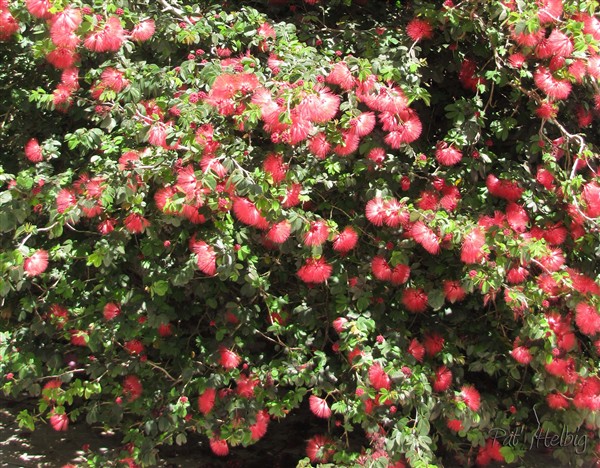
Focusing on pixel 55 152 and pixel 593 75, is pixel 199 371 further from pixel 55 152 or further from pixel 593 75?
pixel 593 75

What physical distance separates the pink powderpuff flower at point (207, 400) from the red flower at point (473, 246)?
3.89 feet

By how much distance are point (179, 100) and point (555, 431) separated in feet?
7.06

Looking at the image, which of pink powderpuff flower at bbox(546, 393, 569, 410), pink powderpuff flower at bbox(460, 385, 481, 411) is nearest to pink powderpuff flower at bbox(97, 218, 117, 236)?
pink powderpuff flower at bbox(460, 385, 481, 411)

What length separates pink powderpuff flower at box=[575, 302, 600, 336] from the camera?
8.57 ft

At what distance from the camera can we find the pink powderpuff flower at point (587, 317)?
2.61 meters

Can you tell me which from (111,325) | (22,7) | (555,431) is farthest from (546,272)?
(22,7)

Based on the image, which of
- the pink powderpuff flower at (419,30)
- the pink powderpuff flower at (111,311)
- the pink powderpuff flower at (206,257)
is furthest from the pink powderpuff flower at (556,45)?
the pink powderpuff flower at (111,311)

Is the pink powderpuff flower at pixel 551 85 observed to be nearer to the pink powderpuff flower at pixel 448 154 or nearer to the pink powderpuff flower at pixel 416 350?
the pink powderpuff flower at pixel 448 154

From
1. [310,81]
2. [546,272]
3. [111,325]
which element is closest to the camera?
[310,81]

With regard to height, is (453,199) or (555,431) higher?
(453,199)

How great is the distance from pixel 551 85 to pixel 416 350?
4.06 feet

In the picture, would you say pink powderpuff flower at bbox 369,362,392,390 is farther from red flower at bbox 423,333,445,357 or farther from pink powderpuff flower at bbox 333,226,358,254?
pink powderpuff flower at bbox 333,226,358,254

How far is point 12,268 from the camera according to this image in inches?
103

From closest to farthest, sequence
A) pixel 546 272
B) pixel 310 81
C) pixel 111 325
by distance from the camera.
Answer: pixel 310 81
pixel 546 272
pixel 111 325
